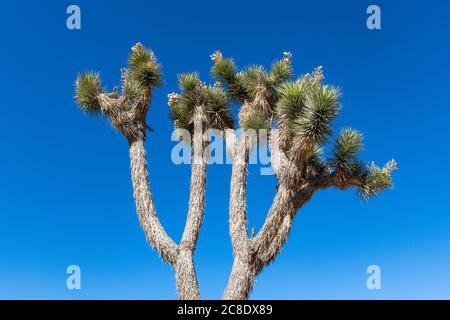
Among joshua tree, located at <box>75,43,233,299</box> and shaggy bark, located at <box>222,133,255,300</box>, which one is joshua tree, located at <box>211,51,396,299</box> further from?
joshua tree, located at <box>75,43,233,299</box>

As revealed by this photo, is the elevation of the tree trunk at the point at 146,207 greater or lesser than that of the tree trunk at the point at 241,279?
greater

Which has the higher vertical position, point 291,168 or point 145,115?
point 145,115

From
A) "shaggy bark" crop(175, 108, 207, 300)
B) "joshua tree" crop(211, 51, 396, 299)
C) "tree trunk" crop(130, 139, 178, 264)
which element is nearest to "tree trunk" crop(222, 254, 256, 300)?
"joshua tree" crop(211, 51, 396, 299)

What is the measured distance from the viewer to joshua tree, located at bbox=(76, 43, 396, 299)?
37.2 ft

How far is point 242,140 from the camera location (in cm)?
1245

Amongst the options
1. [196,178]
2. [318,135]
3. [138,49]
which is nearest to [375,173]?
[318,135]

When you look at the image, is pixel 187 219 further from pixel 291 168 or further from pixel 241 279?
→ pixel 291 168

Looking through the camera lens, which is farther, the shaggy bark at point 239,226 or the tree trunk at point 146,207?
the tree trunk at point 146,207

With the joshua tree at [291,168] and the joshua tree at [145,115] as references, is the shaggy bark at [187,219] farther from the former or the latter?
the joshua tree at [291,168]

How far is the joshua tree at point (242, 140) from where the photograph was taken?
446 inches

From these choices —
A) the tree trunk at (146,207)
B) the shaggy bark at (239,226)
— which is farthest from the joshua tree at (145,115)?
the shaggy bark at (239,226)

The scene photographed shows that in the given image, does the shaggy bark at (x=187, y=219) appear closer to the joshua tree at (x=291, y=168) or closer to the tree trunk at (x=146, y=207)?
the tree trunk at (x=146, y=207)

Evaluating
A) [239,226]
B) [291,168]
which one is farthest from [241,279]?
Answer: [291,168]
